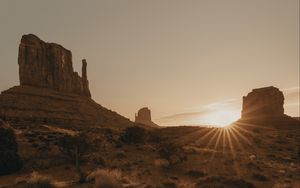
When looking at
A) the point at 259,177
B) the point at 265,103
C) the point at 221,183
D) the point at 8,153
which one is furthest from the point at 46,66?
the point at 221,183

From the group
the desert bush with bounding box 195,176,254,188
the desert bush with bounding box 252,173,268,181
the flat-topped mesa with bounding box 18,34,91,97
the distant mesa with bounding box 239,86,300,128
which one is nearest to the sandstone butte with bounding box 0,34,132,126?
the flat-topped mesa with bounding box 18,34,91,97

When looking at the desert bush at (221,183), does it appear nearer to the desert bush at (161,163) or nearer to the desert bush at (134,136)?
the desert bush at (161,163)

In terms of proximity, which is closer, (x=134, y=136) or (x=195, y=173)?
(x=195, y=173)

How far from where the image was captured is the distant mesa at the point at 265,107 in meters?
114

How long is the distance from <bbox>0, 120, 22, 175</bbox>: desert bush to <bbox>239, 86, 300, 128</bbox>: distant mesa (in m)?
92.1

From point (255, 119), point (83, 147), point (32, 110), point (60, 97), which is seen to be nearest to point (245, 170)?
point (83, 147)

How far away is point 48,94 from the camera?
92.9m

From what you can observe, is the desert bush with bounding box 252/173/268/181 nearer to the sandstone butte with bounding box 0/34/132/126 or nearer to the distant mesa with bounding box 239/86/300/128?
the sandstone butte with bounding box 0/34/132/126

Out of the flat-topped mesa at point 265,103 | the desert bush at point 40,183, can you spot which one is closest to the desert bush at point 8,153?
the desert bush at point 40,183

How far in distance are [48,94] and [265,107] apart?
74949 mm

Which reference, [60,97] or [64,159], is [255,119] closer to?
[60,97]

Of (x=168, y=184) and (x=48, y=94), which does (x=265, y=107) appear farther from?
(x=168, y=184)

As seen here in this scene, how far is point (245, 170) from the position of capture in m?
38.2

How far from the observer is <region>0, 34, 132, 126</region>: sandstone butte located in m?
74.4
